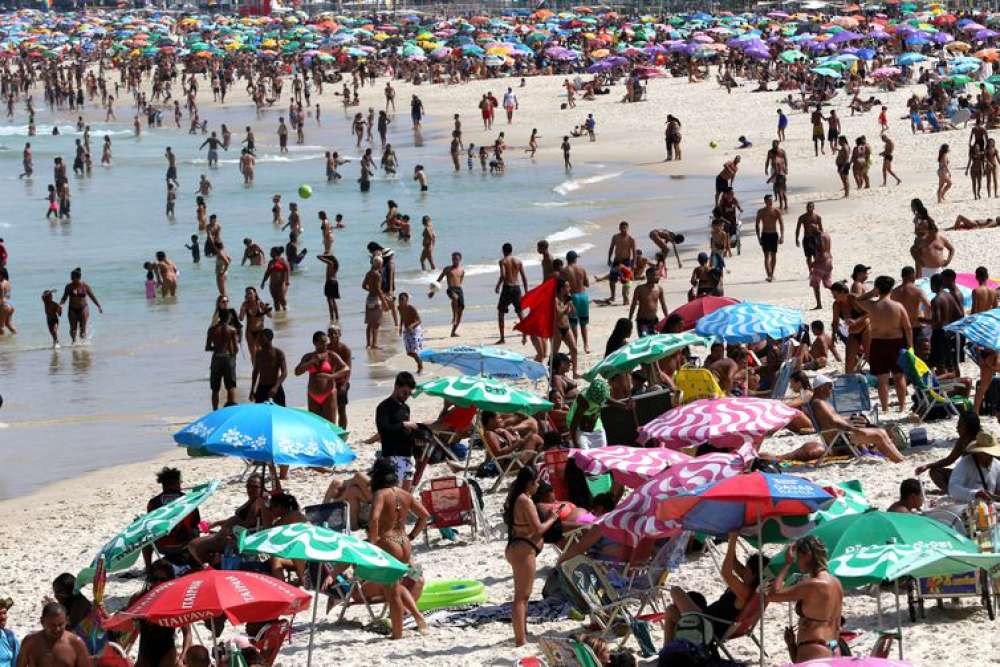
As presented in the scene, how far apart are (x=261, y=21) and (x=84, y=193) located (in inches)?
2149

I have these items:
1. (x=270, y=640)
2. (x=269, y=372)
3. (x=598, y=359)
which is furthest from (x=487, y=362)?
(x=270, y=640)

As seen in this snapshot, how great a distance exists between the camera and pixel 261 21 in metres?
92.8

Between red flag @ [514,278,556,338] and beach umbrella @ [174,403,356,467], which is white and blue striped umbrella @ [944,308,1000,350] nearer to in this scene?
beach umbrella @ [174,403,356,467]

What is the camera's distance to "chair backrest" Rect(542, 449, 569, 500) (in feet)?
32.9

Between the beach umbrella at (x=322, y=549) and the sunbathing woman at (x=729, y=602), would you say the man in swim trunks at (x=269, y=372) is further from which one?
the sunbathing woman at (x=729, y=602)

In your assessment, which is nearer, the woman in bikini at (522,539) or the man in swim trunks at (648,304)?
the woman in bikini at (522,539)

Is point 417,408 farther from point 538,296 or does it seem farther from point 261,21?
point 261,21

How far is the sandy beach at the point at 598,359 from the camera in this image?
326 inches

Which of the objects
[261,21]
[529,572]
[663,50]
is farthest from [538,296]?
[261,21]

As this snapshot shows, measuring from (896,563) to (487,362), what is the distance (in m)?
6.30

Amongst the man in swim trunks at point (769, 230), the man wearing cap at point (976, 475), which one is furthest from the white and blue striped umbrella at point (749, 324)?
the man in swim trunks at point (769, 230)

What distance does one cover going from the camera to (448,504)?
34.2 ft

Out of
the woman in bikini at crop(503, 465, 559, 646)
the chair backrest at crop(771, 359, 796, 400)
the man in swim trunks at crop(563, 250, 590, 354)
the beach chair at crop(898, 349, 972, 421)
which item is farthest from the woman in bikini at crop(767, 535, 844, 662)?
the man in swim trunks at crop(563, 250, 590, 354)

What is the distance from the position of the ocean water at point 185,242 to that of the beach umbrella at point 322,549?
23.2 ft
